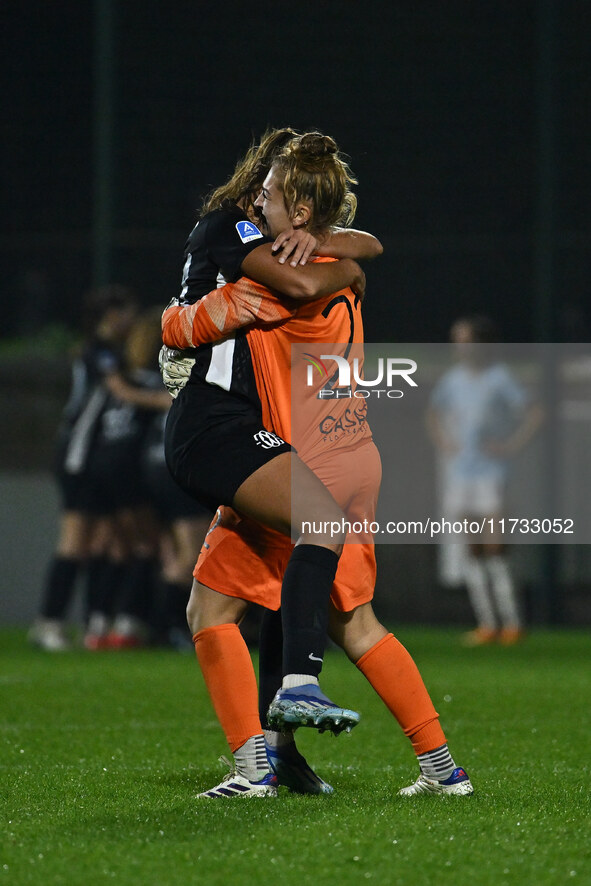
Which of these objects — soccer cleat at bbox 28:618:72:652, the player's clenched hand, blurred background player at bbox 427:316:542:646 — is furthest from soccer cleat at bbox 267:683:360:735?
blurred background player at bbox 427:316:542:646

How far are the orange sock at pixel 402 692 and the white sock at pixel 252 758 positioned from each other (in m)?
0.33

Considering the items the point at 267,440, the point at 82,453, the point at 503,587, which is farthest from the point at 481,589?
the point at 267,440

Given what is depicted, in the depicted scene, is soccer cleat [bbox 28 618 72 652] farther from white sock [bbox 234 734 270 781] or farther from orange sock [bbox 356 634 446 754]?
orange sock [bbox 356 634 446 754]

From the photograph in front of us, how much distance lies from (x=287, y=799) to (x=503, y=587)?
5.92 m

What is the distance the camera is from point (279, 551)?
3.70 meters

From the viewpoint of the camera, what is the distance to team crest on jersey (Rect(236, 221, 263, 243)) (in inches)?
140

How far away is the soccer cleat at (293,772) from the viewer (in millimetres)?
3781

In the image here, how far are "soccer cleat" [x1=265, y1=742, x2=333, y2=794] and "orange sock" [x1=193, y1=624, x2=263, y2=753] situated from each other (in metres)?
0.23

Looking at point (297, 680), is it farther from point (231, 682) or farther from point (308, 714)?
point (231, 682)

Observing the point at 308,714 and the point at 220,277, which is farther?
the point at 220,277

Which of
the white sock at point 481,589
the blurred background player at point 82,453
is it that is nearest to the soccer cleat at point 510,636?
the white sock at point 481,589

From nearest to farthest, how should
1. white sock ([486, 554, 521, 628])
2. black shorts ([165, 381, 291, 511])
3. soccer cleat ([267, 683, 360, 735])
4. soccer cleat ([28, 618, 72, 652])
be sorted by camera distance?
soccer cleat ([267, 683, 360, 735]) → black shorts ([165, 381, 291, 511]) → soccer cleat ([28, 618, 72, 652]) → white sock ([486, 554, 521, 628])

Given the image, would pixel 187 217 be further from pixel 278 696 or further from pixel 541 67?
pixel 278 696

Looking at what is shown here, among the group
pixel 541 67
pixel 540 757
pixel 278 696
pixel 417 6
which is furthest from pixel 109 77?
pixel 278 696
